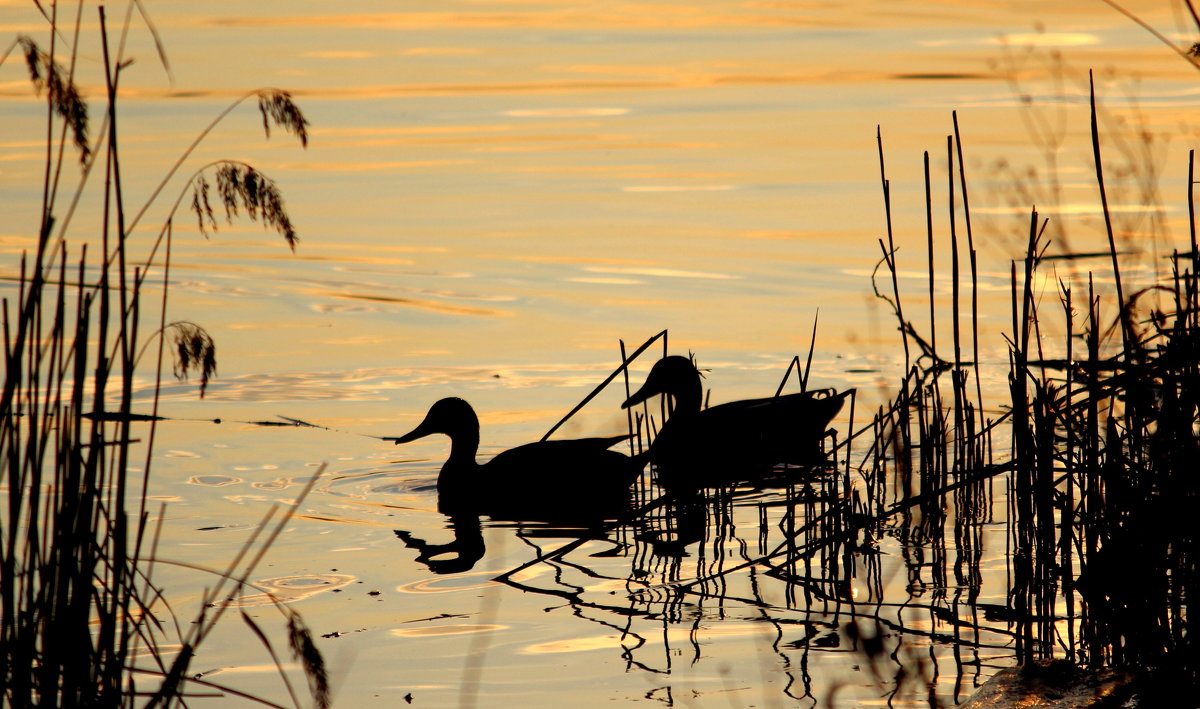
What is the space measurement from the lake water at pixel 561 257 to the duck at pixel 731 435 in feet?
0.93

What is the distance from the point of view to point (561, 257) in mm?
12984

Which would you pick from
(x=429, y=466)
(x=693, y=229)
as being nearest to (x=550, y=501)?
(x=429, y=466)

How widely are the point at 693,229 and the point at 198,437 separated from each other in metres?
6.10

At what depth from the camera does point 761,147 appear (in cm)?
1686

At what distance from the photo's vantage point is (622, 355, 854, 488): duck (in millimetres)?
6719

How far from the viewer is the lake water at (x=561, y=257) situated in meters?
5.43

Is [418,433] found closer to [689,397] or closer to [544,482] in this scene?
[544,482]

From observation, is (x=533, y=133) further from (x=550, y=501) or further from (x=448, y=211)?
(x=550, y=501)

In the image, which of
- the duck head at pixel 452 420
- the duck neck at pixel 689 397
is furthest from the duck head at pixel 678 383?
the duck head at pixel 452 420

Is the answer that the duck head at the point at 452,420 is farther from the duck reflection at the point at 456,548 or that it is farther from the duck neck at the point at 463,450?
the duck reflection at the point at 456,548

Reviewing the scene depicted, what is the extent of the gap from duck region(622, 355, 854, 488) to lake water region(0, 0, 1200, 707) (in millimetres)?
284

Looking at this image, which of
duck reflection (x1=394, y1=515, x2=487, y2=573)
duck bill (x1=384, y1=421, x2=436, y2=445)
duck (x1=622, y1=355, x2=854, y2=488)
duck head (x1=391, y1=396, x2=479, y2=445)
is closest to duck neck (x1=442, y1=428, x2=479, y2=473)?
duck head (x1=391, y1=396, x2=479, y2=445)

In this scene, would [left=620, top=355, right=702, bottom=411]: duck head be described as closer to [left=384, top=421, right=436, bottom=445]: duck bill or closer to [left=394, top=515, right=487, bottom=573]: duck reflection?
[left=384, top=421, right=436, bottom=445]: duck bill

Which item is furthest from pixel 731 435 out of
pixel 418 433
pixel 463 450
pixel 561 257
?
pixel 561 257
